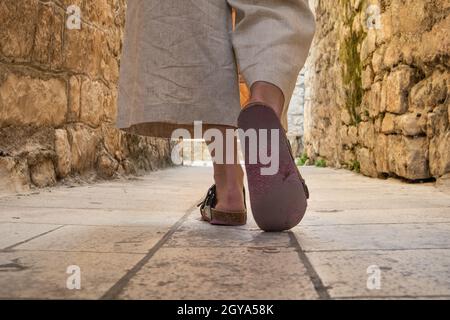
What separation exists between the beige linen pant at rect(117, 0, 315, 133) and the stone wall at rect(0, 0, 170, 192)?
107cm

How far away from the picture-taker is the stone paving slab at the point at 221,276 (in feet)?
2.23

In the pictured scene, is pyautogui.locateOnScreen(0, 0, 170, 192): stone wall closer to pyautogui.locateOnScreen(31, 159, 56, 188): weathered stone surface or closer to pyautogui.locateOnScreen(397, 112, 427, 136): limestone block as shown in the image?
pyautogui.locateOnScreen(31, 159, 56, 188): weathered stone surface

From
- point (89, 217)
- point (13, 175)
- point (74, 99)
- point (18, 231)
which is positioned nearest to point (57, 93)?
point (74, 99)

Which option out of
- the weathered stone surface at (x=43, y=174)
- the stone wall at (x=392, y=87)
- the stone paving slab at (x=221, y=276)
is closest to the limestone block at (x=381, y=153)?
the stone wall at (x=392, y=87)

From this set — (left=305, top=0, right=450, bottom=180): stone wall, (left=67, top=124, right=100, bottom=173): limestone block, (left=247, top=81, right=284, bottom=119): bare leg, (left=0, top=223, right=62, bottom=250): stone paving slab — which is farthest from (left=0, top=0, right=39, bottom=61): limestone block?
(left=305, top=0, right=450, bottom=180): stone wall

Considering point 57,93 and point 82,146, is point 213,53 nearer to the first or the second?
point 57,93

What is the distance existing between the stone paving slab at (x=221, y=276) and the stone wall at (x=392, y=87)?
68.3 inches

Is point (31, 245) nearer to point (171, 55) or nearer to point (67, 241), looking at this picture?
point (67, 241)

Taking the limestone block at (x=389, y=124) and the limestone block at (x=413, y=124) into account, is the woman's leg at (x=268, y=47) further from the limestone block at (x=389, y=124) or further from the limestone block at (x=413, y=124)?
the limestone block at (x=389, y=124)

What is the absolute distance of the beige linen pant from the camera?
3.80 feet

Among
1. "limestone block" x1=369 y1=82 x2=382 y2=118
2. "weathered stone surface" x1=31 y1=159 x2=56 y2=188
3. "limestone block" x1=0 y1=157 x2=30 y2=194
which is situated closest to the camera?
"limestone block" x1=0 y1=157 x2=30 y2=194

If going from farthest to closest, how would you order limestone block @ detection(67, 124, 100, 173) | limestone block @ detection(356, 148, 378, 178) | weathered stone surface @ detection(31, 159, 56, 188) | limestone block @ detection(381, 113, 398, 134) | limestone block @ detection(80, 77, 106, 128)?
1. limestone block @ detection(356, 148, 378, 178)
2. limestone block @ detection(381, 113, 398, 134)
3. limestone block @ detection(80, 77, 106, 128)
4. limestone block @ detection(67, 124, 100, 173)
5. weathered stone surface @ detection(31, 159, 56, 188)

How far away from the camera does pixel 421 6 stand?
255 centimetres

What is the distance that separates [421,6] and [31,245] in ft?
7.32
